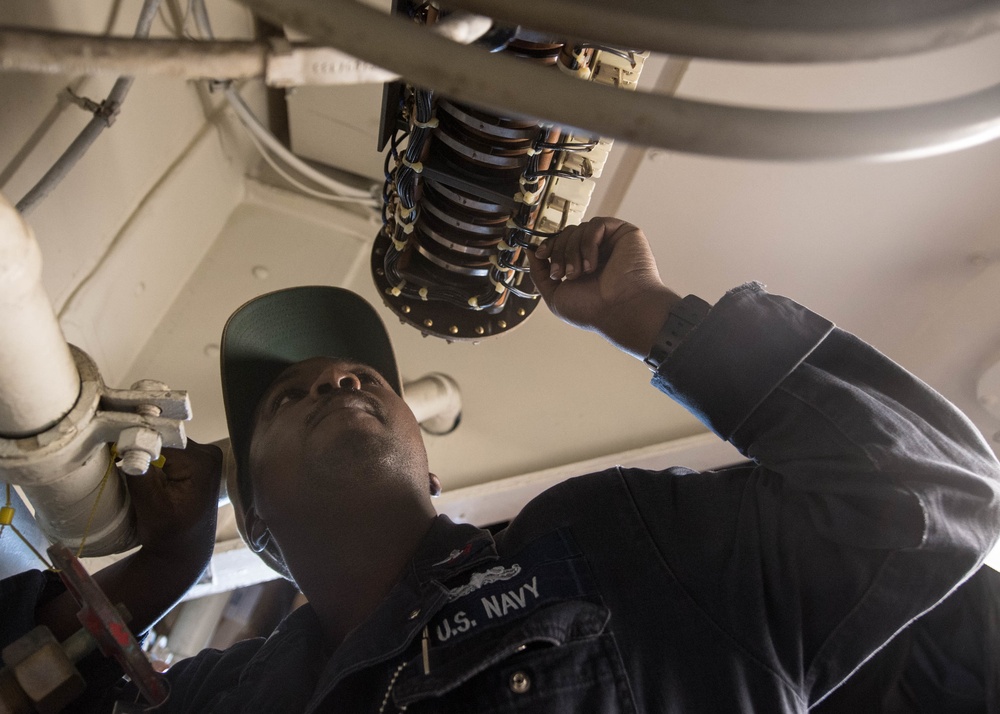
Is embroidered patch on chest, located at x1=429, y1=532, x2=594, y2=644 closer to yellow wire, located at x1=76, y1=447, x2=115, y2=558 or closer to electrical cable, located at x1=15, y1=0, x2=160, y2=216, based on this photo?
yellow wire, located at x1=76, y1=447, x2=115, y2=558

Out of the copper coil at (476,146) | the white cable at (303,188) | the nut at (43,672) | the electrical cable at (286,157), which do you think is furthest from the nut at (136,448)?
the white cable at (303,188)

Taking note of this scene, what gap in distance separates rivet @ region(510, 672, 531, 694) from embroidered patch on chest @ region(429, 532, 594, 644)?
52mm

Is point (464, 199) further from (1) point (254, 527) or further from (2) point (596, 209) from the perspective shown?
(2) point (596, 209)

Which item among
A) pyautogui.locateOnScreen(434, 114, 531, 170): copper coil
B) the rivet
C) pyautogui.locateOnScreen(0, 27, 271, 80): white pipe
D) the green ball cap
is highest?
pyautogui.locateOnScreen(0, 27, 271, 80): white pipe

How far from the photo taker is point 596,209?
136 centimetres

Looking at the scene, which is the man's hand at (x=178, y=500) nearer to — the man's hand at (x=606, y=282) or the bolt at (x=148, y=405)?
the bolt at (x=148, y=405)

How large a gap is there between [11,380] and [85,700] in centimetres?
42

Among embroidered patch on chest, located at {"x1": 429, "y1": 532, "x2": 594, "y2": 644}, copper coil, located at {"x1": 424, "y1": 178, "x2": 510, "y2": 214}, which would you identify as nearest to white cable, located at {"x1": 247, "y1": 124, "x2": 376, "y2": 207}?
copper coil, located at {"x1": 424, "y1": 178, "x2": 510, "y2": 214}

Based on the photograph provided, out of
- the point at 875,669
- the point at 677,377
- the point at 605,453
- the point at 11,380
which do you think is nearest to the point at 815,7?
the point at 677,377

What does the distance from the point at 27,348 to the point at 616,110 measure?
43 centimetres

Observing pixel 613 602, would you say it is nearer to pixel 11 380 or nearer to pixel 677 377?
pixel 677 377

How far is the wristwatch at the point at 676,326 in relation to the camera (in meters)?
0.76

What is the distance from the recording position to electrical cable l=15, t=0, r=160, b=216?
0.74 metres

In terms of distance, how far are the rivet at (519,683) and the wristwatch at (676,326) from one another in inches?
12.6
